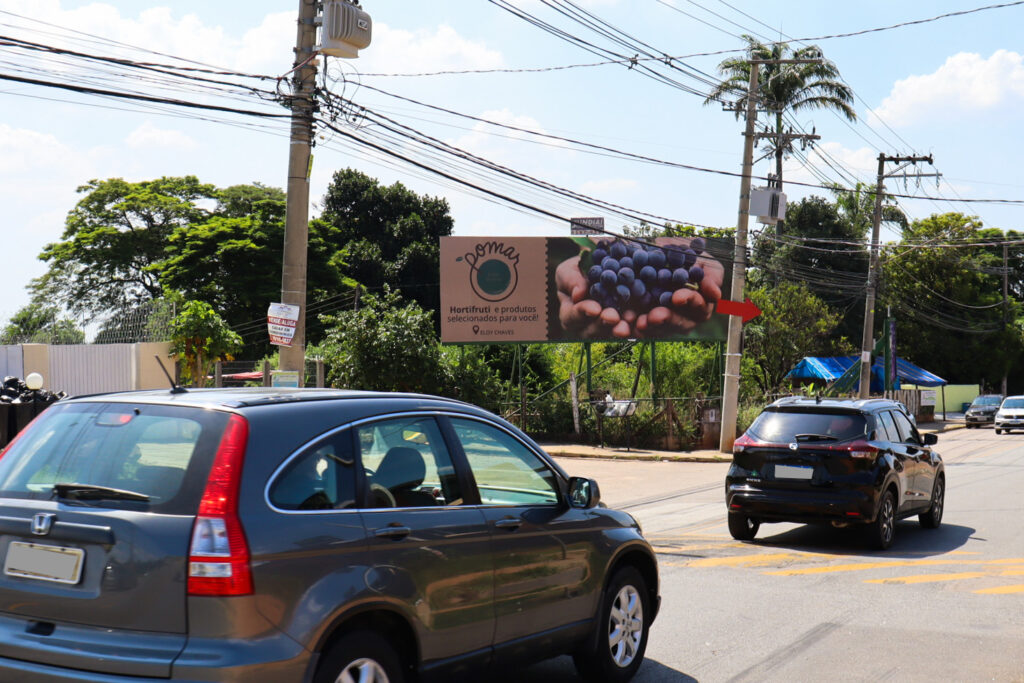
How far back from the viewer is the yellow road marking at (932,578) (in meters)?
9.41

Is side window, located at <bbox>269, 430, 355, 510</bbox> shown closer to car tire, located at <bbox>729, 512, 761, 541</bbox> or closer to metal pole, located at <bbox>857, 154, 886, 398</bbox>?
car tire, located at <bbox>729, 512, 761, 541</bbox>

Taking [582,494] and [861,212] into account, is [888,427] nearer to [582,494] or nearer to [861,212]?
[582,494]

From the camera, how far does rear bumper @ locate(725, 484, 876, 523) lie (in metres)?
11.0

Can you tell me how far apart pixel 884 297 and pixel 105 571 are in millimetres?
54215

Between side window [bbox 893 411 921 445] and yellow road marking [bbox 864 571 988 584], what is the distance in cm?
263

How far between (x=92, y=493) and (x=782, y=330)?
144 feet

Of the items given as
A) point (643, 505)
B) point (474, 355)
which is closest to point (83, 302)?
point (474, 355)

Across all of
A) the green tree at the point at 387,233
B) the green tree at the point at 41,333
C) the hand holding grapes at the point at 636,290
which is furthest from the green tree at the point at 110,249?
the hand holding grapes at the point at 636,290

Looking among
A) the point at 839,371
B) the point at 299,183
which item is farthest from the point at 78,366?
the point at 839,371

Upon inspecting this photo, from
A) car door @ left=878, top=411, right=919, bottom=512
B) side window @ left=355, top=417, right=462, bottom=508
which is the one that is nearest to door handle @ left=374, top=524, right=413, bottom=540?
side window @ left=355, top=417, right=462, bottom=508

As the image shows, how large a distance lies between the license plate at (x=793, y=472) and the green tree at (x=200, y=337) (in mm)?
14837

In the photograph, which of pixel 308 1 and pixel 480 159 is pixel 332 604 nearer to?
pixel 308 1

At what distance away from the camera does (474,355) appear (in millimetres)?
29625

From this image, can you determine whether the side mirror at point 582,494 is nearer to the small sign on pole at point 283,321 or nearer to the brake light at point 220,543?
A: the brake light at point 220,543
